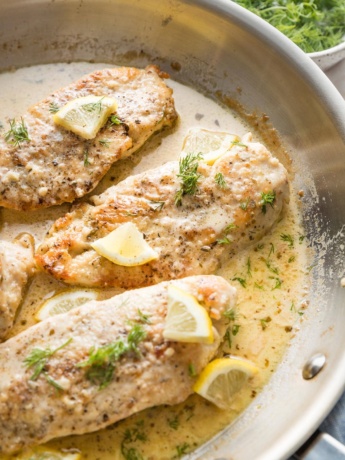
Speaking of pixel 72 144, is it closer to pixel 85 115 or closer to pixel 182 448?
pixel 85 115

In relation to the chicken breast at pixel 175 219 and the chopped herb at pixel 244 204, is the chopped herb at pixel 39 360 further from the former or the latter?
the chopped herb at pixel 244 204

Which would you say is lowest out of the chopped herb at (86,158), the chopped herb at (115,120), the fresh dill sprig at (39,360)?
the fresh dill sprig at (39,360)

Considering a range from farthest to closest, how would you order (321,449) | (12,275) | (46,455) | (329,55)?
(329,55)
(12,275)
(46,455)
(321,449)

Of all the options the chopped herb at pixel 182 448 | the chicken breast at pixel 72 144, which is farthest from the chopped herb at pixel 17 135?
the chopped herb at pixel 182 448

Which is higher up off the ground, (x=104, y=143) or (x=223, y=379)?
(x=104, y=143)

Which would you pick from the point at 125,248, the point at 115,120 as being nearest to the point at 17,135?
the point at 115,120

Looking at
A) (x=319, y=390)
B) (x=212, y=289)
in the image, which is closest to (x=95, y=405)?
(x=212, y=289)
